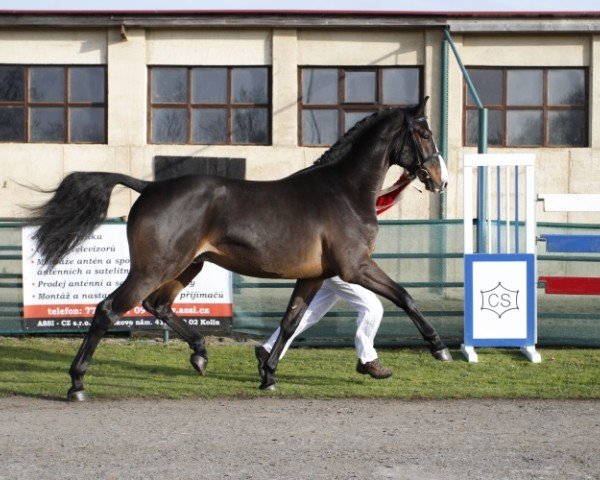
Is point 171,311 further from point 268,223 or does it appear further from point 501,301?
point 501,301

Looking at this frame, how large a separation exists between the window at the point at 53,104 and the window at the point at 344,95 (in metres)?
3.99

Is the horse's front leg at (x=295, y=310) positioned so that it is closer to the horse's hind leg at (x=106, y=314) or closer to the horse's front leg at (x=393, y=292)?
the horse's front leg at (x=393, y=292)

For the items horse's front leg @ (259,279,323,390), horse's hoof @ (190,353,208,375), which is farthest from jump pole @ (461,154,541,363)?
horse's hoof @ (190,353,208,375)

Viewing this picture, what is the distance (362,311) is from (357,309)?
3.7 inches

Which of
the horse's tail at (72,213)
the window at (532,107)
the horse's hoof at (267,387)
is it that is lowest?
the horse's hoof at (267,387)

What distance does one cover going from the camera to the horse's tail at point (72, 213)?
8297 mm

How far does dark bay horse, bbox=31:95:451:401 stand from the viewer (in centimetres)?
780

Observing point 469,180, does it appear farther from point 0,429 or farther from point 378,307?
point 0,429

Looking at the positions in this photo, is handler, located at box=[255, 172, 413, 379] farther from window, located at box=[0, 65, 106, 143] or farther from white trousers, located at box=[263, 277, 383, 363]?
window, located at box=[0, 65, 106, 143]

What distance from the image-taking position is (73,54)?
19109 mm

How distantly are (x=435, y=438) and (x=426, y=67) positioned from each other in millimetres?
13597

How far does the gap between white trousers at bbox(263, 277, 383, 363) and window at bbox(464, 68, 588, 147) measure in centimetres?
1089

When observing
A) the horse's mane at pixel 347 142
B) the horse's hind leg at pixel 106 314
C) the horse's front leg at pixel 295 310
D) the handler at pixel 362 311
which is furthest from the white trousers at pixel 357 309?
the horse's hind leg at pixel 106 314

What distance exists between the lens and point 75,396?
775cm
